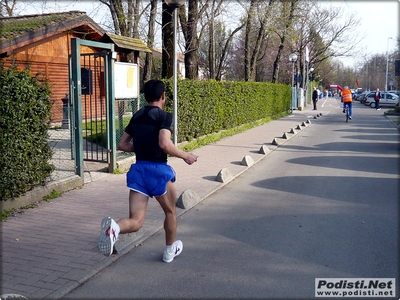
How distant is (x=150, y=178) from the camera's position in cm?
456

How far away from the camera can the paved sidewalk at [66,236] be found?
14.5ft

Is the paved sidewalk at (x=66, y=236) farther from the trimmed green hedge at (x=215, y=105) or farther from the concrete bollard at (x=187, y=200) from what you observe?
the trimmed green hedge at (x=215, y=105)

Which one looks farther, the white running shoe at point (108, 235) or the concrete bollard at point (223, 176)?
the concrete bollard at point (223, 176)

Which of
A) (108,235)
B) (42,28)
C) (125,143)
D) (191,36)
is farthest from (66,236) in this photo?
(42,28)

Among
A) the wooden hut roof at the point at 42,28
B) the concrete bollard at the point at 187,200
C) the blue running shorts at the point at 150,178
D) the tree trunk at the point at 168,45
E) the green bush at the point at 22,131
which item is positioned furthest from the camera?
the wooden hut roof at the point at 42,28

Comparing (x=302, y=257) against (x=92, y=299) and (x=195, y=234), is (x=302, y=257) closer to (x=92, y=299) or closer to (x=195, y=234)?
(x=195, y=234)

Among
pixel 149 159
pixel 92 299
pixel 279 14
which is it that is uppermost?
pixel 279 14

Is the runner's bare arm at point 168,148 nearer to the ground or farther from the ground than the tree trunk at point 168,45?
nearer to the ground

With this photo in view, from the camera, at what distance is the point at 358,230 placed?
6.19m

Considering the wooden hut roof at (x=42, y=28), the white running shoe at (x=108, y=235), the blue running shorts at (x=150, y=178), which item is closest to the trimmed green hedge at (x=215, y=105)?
the wooden hut roof at (x=42, y=28)

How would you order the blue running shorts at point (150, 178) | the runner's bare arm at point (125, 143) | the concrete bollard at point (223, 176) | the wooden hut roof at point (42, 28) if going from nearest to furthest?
the blue running shorts at point (150, 178)
the runner's bare arm at point (125, 143)
the concrete bollard at point (223, 176)
the wooden hut roof at point (42, 28)

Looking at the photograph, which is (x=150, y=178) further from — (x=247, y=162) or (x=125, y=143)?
(x=247, y=162)

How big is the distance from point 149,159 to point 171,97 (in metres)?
7.95

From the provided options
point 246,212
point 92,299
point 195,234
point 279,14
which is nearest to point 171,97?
point 246,212
